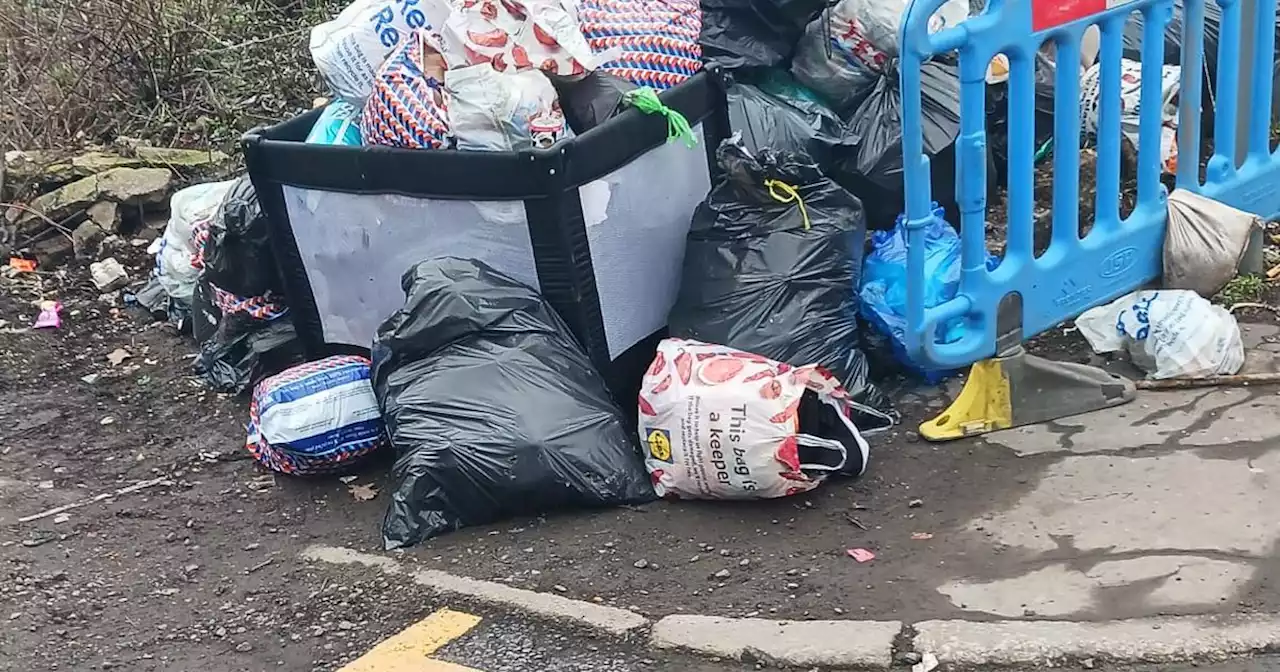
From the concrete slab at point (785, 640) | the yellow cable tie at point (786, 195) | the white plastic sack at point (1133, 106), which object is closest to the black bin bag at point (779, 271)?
the yellow cable tie at point (786, 195)

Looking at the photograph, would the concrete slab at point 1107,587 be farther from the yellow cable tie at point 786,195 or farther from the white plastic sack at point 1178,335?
the yellow cable tie at point 786,195

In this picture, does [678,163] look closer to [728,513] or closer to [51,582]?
[728,513]

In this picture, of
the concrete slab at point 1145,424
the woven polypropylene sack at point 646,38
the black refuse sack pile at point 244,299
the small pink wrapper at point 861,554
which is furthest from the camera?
the black refuse sack pile at point 244,299

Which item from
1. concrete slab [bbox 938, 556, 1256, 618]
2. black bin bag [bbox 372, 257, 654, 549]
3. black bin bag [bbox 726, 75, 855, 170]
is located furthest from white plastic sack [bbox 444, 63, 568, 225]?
concrete slab [bbox 938, 556, 1256, 618]

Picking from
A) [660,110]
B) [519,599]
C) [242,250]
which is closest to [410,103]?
[660,110]

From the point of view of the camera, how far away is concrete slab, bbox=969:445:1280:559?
2.96m

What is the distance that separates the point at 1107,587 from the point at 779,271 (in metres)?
1.30

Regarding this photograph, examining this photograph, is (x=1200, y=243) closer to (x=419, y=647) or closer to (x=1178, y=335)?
(x=1178, y=335)

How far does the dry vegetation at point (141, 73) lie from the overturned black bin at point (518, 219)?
2988 mm

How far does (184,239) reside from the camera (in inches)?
205

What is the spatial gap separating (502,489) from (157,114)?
4.52m

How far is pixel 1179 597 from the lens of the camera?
2.75 metres

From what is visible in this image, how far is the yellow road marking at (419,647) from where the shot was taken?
112 inches

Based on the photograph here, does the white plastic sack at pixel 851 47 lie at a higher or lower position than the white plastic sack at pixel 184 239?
higher
